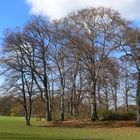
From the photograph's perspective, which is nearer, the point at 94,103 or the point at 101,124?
the point at 101,124

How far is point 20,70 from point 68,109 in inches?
647

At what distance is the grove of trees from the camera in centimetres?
5494

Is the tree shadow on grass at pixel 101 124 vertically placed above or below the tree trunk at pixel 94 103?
below

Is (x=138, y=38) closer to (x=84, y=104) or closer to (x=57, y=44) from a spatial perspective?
(x=57, y=44)

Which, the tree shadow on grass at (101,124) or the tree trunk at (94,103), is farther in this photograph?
the tree trunk at (94,103)

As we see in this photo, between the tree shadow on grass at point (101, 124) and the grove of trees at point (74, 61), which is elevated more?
the grove of trees at point (74, 61)

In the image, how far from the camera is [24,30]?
63250 mm

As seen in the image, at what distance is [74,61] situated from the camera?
59.4 m

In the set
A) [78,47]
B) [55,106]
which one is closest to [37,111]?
[55,106]

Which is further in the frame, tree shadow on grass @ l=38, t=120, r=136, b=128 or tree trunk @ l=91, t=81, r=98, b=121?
tree trunk @ l=91, t=81, r=98, b=121

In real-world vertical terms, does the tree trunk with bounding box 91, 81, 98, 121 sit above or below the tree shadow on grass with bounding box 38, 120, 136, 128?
above

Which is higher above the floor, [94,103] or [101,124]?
[94,103]

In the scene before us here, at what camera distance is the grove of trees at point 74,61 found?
180ft

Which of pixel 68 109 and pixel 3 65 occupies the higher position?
pixel 3 65
